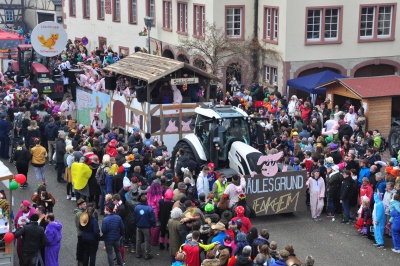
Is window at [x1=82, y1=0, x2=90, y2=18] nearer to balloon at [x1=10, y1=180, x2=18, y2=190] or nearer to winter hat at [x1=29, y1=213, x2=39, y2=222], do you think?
balloon at [x1=10, y1=180, x2=18, y2=190]

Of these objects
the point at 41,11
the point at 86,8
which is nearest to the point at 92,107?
the point at 86,8

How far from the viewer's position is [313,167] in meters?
19.2

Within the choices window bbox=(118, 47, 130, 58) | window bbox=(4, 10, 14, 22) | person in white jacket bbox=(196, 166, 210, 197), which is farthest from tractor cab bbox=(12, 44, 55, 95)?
window bbox=(4, 10, 14, 22)

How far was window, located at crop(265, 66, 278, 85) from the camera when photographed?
3434 centimetres

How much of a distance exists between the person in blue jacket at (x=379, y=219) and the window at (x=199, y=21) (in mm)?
20220

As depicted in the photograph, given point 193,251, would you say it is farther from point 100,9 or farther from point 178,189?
point 100,9

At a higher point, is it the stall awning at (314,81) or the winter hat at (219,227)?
the stall awning at (314,81)

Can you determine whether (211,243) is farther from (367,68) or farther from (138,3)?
(138,3)

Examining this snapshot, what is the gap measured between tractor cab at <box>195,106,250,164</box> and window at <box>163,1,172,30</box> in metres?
20.8

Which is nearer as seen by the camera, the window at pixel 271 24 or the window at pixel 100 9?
the window at pixel 271 24

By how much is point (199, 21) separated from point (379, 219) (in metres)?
21.3

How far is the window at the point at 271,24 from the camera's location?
111 ft

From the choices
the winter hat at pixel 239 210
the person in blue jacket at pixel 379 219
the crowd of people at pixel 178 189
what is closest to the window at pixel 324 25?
the crowd of people at pixel 178 189

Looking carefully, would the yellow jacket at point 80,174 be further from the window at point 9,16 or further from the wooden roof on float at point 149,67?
the window at point 9,16
